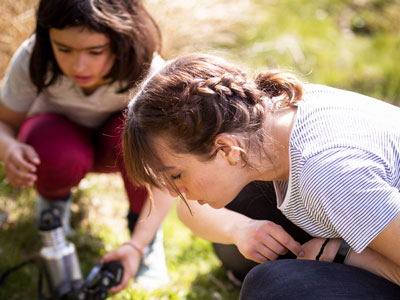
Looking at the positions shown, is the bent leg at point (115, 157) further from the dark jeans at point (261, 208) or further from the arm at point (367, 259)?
the arm at point (367, 259)

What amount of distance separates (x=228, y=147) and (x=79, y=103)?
3.21 ft

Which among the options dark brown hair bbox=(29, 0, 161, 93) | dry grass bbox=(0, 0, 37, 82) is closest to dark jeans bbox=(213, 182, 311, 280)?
dark brown hair bbox=(29, 0, 161, 93)

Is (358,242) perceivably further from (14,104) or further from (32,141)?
(14,104)

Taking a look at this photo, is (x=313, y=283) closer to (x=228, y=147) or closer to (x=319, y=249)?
(x=319, y=249)

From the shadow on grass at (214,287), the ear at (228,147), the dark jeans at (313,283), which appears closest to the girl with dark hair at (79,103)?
the shadow on grass at (214,287)

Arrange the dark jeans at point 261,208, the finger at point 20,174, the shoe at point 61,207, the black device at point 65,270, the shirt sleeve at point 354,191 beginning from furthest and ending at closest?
the shoe at point 61,207 < the finger at point 20,174 < the black device at point 65,270 < the dark jeans at point 261,208 < the shirt sleeve at point 354,191

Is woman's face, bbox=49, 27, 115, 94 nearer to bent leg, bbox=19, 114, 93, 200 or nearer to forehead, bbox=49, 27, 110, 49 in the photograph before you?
forehead, bbox=49, 27, 110, 49

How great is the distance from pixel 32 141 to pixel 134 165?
0.81m

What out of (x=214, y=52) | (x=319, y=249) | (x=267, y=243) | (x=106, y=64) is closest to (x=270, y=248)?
(x=267, y=243)

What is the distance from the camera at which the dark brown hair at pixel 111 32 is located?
1.70 m

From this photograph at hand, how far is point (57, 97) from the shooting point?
81.6 inches

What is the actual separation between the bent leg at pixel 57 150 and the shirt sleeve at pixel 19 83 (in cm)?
8

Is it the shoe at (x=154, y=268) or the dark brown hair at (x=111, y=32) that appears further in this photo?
the shoe at (x=154, y=268)

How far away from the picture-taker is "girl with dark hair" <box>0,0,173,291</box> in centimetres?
174
